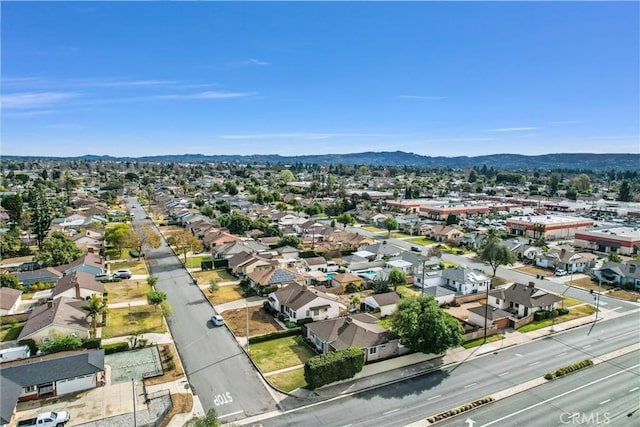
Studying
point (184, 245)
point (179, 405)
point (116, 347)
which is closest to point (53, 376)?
point (116, 347)

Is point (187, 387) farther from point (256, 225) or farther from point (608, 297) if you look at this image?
point (256, 225)

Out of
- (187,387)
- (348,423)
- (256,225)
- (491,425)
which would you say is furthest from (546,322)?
(256,225)

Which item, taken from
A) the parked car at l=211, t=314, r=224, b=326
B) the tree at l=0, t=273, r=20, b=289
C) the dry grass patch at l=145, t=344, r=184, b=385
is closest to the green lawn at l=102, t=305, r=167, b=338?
the dry grass patch at l=145, t=344, r=184, b=385

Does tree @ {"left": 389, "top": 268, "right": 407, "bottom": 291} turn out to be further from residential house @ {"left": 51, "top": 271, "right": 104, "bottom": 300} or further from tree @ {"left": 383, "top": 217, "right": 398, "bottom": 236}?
tree @ {"left": 383, "top": 217, "right": 398, "bottom": 236}

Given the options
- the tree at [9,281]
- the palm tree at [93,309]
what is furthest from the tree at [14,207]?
the palm tree at [93,309]

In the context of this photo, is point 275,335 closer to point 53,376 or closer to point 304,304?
point 304,304

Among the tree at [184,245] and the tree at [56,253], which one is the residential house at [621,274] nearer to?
the tree at [184,245]
